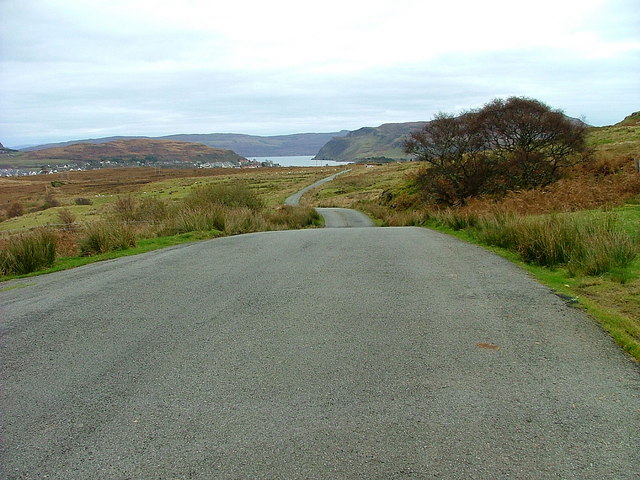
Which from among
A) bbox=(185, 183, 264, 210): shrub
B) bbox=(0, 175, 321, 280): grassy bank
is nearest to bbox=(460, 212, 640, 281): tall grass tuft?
bbox=(0, 175, 321, 280): grassy bank

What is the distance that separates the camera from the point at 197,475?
132 inches

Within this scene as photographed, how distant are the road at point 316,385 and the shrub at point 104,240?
616 centimetres

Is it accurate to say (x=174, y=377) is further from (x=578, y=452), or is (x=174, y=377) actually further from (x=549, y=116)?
(x=549, y=116)

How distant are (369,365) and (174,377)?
1819mm

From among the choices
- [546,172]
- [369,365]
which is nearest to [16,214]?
[546,172]

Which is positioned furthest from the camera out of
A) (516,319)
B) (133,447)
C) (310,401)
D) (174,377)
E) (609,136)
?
(609,136)

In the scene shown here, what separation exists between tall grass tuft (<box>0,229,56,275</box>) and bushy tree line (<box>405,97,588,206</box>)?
23.2m

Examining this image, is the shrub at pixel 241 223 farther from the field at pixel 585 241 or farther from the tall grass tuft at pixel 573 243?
the tall grass tuft at pixel 573 243

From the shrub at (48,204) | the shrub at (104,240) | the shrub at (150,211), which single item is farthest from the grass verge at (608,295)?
the shrub at (48,204)

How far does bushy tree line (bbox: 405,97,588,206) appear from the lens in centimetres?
2881

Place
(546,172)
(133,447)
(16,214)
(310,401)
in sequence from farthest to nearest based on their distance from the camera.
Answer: (16,214)
(546,172)
(310,401)
(133,447)

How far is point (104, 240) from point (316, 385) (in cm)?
1181

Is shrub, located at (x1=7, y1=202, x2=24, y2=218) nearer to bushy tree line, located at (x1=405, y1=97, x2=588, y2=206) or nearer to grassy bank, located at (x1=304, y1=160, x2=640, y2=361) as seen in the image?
bushy tree line, located at (x1=405, y1=97, x2=588, y2=206)

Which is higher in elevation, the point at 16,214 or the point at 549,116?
the point at 549,116
